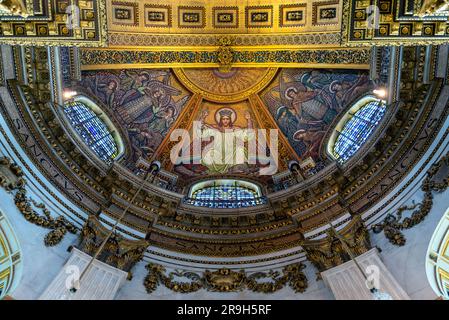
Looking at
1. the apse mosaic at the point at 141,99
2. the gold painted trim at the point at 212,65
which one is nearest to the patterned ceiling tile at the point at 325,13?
the gold painted trim at the point at 212,65

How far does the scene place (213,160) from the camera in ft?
70.4

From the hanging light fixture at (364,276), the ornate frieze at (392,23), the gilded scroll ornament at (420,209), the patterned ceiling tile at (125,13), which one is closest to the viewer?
the ornate frieze at (392,23)

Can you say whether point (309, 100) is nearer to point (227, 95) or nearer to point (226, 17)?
point (227, 95)

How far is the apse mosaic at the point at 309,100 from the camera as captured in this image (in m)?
20.0

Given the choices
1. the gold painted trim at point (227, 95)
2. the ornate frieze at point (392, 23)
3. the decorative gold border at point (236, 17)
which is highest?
the gold painted trim at point (227, 95)

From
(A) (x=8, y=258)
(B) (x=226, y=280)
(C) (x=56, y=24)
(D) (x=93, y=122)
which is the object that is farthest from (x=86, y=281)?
(D) (x=93, y=122)

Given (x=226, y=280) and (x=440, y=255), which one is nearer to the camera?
(x=440, y=255)

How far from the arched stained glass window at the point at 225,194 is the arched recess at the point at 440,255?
6834 millimetres

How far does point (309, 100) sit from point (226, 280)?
33.3 feet

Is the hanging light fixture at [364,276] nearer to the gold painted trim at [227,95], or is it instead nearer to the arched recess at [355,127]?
the arched recess at [355,127]

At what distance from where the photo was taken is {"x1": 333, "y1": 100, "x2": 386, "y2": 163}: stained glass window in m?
18.0

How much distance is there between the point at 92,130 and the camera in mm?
18766

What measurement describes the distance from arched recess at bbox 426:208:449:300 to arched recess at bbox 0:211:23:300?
10.8 metres

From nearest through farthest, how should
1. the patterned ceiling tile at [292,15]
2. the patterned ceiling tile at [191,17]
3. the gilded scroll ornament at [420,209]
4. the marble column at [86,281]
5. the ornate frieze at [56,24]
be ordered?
the ornate frieze at [56,24] < the marble column at [86,281] < the gilded scroll ornament at [420,209] < the patterned ceiling tile at [292,15] < the patterned ceiling tile at [191,17]
